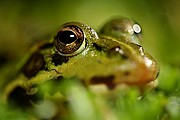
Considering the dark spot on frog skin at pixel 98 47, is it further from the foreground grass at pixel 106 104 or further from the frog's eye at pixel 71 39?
the foreground grass at pixel 106 104

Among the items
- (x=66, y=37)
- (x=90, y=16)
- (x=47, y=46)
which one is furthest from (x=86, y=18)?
(x=66, y=37)

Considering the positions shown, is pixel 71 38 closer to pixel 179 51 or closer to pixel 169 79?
pixel 169 79

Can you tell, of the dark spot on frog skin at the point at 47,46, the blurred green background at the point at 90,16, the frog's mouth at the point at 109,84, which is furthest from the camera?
the blurred green background at the point at 90,16

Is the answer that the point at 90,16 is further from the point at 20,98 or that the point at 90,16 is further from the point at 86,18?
the point at 20,98

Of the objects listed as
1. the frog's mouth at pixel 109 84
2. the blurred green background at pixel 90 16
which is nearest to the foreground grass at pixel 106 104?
the frog's mouth at pixel 109 84

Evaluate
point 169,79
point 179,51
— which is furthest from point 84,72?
point 179,51

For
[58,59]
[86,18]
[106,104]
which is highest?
[86,18]

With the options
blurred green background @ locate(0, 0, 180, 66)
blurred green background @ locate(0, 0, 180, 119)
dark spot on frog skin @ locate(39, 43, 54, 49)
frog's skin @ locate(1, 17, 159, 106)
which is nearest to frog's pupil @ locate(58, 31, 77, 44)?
frog's skin @ locate(1, 17, 159, 106)
